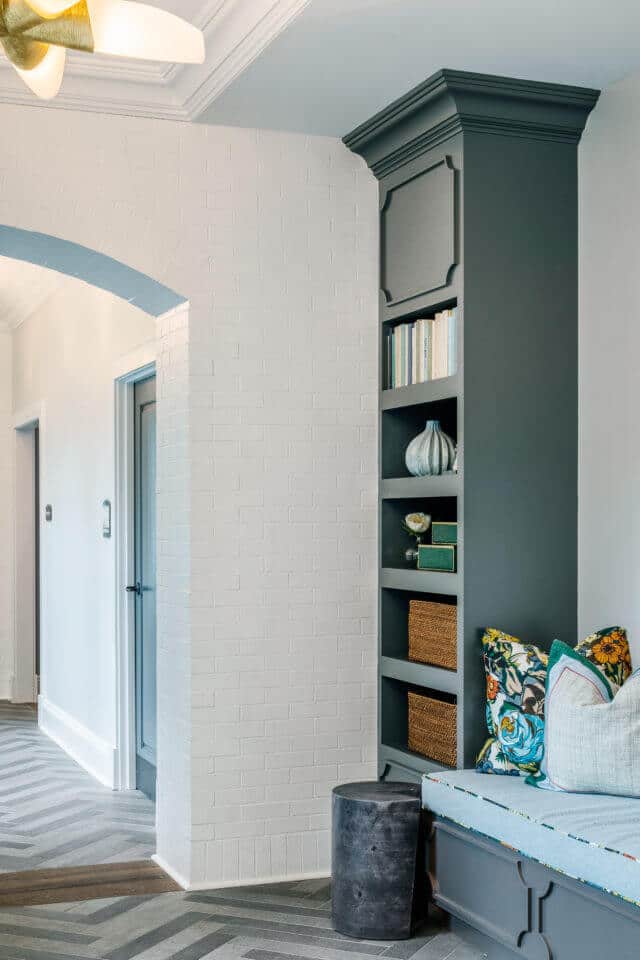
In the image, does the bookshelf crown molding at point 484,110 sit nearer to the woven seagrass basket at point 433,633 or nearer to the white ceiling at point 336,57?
the white ceiling at point 336,57

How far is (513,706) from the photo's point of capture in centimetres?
365

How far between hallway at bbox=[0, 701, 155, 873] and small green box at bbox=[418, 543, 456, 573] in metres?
1.68

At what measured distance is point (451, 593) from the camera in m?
3.94

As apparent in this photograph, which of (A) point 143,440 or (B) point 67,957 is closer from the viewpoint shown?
(B) point 67,957

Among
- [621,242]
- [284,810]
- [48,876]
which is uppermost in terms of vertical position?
[621,242]

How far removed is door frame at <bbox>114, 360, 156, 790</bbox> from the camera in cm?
577

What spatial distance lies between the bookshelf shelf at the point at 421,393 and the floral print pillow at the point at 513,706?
2.75 ft

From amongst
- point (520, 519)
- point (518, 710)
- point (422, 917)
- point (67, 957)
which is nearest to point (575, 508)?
point (520, 519)

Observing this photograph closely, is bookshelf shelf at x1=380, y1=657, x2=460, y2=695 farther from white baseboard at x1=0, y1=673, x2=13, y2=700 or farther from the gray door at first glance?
white baseboard at x1=0, y1=673, x2=13, y2=700

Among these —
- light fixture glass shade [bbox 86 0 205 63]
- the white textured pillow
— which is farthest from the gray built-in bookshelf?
light fixture glass shade [bbox 86 0 205 63]

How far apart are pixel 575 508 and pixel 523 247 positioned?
0.90 m

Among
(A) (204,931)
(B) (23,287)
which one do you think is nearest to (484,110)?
(A) (204,931)

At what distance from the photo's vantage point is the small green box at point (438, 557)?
3959mm

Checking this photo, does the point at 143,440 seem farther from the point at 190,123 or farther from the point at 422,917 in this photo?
the point at 422,917
